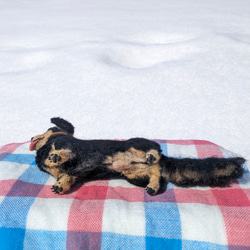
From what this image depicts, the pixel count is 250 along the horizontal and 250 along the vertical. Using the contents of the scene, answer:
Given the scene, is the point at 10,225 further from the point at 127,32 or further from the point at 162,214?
the point at 127,32

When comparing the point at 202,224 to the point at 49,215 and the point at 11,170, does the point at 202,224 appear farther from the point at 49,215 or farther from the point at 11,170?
the point at 11,170

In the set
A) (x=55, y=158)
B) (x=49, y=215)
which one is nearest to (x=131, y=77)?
(x=55, y=158)

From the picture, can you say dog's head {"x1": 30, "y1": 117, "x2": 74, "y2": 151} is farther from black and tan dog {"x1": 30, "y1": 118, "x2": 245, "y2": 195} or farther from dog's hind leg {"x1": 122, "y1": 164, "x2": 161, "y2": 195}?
dog's hind leg {"x1": 122, "y1": 164, "x2": 161, "y2": 195}

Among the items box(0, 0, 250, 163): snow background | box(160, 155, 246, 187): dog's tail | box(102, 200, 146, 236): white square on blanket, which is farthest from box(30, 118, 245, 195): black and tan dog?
box(0, 0, 250, 163): snow background

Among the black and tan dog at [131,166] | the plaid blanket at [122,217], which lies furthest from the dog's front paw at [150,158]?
the plaid blanket at [122,217]

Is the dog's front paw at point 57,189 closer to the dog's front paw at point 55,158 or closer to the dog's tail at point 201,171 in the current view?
the dog's front paw at point 55,158

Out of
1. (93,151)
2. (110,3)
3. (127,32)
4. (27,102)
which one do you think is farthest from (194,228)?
(110,3)
